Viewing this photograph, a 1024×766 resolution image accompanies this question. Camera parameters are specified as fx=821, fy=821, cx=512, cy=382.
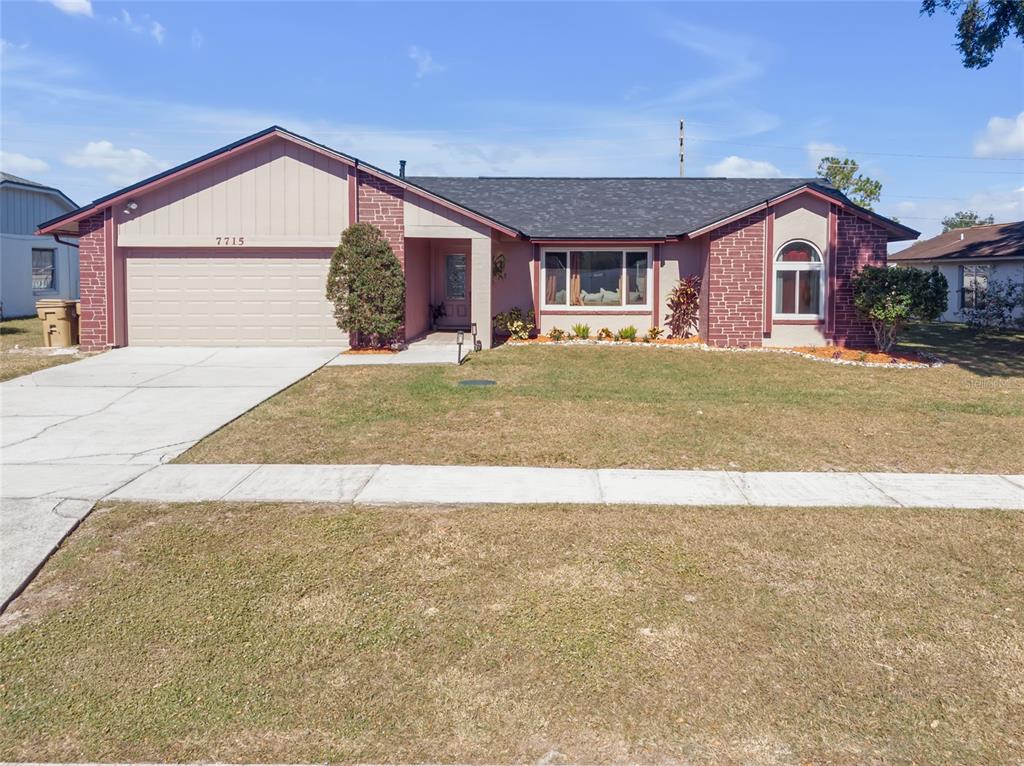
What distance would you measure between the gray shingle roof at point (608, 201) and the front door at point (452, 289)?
1671mm

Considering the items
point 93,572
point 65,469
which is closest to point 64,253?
point 65,469

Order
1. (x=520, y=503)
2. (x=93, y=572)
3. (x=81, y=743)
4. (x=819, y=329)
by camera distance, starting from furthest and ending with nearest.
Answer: (x=819, y=329)
(x=520, y=503)
(x=93, y=572)
(x=81, y=743)

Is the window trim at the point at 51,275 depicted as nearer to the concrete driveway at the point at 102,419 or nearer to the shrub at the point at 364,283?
the concrete driveway at the point at 102,419

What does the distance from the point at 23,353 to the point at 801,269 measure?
698 inches

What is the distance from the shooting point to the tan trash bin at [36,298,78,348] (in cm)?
1878

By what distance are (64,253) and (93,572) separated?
29.2m

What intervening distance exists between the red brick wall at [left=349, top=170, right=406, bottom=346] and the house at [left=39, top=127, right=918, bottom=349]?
1.0 inches

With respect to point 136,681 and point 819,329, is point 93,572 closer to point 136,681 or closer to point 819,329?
point 136,681

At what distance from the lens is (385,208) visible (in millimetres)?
18344

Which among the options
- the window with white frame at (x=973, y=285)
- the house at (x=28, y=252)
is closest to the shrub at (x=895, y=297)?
the window with white frame at (x=973, y=285)

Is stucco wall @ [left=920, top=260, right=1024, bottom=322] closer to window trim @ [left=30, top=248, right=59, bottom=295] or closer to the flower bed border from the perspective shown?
the flower bed border

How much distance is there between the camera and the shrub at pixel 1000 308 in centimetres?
2681

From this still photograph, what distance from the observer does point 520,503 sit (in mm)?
7395

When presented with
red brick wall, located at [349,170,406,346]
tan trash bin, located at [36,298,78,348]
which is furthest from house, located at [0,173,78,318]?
red brick wall, located at [349,170,406,346]
